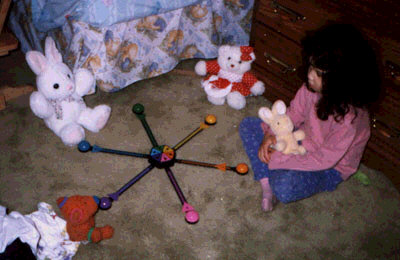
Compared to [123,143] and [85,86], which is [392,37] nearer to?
[123,143]

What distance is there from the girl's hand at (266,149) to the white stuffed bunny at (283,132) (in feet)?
0.09

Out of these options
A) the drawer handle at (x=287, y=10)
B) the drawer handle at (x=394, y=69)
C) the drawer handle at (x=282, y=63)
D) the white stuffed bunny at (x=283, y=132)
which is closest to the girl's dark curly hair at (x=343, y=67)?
the drawer handle at (x=394, y=69)

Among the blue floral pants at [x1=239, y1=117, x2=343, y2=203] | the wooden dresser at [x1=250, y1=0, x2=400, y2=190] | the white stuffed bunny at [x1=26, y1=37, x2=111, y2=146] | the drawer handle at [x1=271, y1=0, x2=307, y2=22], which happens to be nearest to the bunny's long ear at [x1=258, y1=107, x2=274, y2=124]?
the blue floral pants at [x1=239, y1=117, x2=343, y2=203]

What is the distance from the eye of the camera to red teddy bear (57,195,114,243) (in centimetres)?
122

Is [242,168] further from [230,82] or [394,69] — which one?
[394,69]

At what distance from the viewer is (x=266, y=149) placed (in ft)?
4.91

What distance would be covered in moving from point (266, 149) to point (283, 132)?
104 millimetres

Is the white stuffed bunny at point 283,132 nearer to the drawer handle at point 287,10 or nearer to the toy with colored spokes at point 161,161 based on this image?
the toy with colored spokes at point 161,161

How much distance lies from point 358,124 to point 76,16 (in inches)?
53.9

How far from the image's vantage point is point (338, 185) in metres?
1.62

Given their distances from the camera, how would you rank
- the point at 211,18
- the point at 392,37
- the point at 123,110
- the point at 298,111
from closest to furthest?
the point at 392,37
the point at 298,111
the point at 123,110
the point at 211,18

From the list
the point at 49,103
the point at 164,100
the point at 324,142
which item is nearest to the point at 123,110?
the point at 164,100

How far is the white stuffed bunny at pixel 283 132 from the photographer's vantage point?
147cm

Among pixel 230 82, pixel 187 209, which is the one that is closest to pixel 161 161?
pixel 187 209
